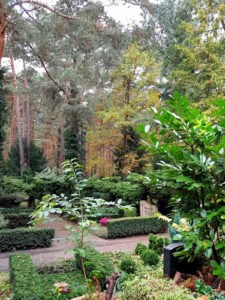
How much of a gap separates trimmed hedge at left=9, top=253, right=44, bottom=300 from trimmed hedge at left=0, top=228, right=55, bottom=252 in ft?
8.13

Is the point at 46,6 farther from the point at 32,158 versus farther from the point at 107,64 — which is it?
the point at 32,158

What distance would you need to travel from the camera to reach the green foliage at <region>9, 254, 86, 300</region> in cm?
405

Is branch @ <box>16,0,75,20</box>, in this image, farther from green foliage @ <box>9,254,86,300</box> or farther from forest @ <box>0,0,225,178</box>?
green foliage @ <box>9,254,86,300</box>

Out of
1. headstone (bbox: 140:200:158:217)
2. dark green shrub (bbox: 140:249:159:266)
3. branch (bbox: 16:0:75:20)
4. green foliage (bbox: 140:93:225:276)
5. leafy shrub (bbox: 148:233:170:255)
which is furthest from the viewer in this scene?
headstone (bbox: 140:200:158:217)

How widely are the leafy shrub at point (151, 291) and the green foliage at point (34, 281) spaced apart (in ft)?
5.23

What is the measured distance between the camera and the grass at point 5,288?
16.2ft

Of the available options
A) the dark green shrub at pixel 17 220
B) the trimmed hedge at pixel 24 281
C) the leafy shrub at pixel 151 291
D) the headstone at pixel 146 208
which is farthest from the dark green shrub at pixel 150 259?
the dark green shrub at pixel 17 220

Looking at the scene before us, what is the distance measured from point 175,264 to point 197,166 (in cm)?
214

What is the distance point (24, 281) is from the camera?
14.7ft

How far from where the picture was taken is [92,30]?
999 centimetres

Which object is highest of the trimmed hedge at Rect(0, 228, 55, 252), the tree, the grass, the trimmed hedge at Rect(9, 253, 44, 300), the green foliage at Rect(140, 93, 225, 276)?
the tree

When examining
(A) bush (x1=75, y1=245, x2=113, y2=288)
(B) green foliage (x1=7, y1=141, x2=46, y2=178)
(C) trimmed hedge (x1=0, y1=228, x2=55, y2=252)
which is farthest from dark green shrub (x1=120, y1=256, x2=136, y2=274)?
(B) green foliage (x1=7, y1=141, x2=46, y2=178)

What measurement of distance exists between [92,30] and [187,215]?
27.5 feet

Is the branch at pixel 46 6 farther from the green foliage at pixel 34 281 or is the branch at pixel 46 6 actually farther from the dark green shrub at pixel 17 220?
the green foliage at pixel 34 281
